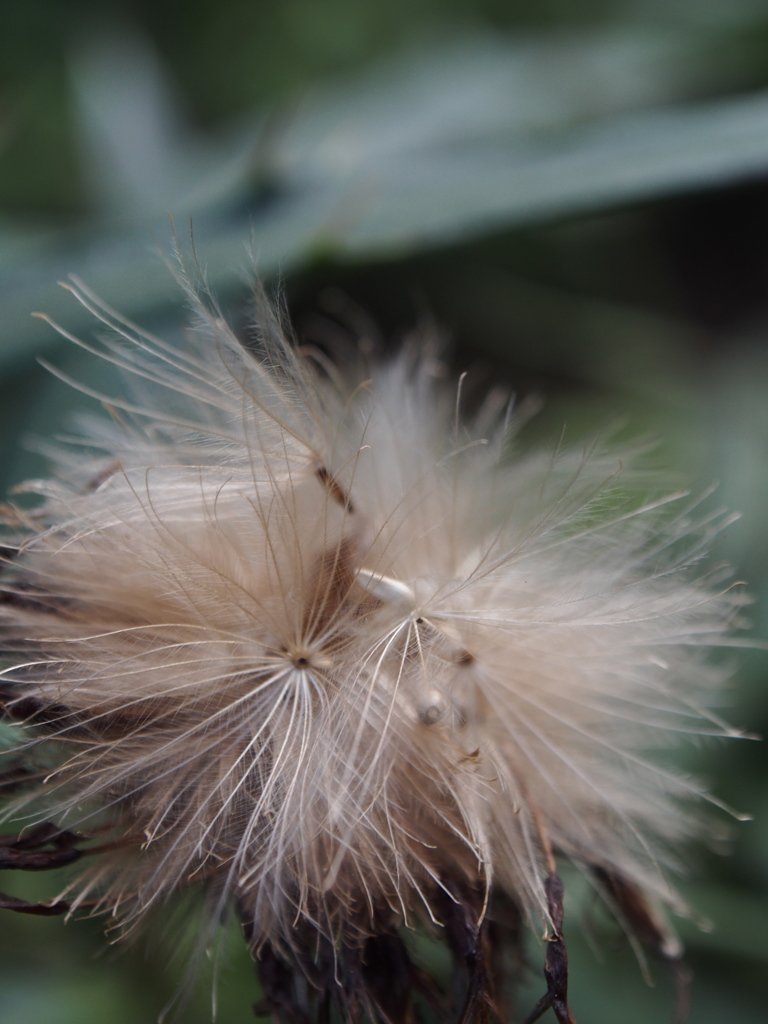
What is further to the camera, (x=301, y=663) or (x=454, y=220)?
(x=454, y=220)

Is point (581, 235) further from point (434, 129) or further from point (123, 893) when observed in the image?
point (123, 893)

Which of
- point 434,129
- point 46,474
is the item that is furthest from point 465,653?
point 434,129

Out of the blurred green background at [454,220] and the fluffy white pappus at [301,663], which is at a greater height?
the blurred green background at [454,220]

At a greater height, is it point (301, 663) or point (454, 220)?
point (454, 220)

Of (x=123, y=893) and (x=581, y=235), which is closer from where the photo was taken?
(x=123, y=893)

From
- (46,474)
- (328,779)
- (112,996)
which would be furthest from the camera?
(112,996)
